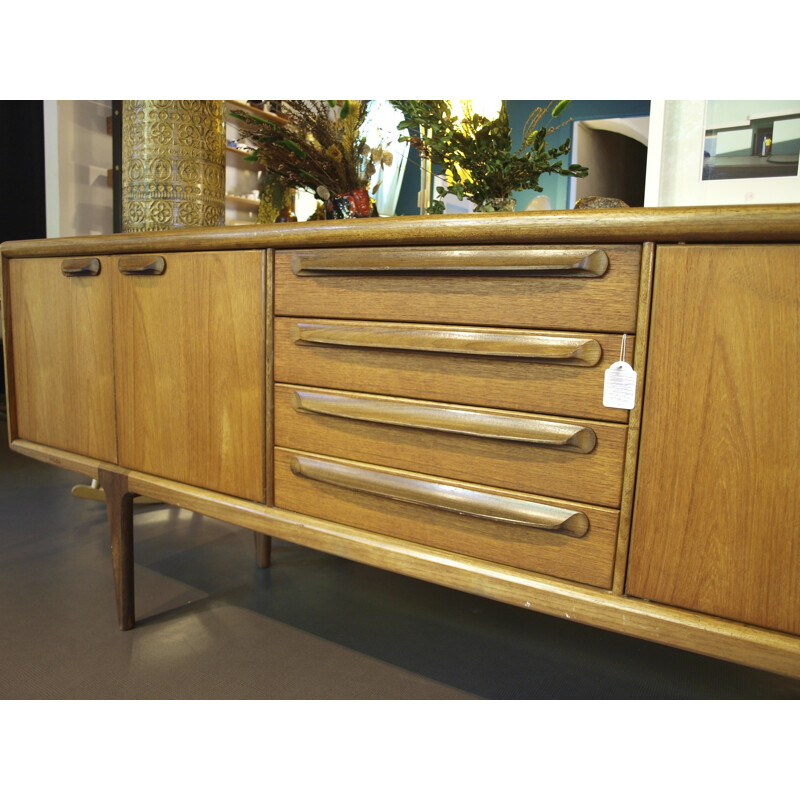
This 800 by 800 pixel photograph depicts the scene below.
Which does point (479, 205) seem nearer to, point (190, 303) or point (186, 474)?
point (190, 303)

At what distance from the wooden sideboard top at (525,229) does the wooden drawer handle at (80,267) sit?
0.79 feet

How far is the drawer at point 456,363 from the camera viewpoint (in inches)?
31.8

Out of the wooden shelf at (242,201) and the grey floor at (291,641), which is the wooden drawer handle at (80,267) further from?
the wooden shelf at (242,201)

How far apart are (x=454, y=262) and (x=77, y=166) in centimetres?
332

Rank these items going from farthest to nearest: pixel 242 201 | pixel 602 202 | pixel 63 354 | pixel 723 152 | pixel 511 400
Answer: pixel 242 201 → pixel 723 152 → pixel 63 354 → pixel 602 202 → pixel 511 400

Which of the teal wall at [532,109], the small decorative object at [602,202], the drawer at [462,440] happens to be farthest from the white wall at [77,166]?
the small decorative object at [602,202]

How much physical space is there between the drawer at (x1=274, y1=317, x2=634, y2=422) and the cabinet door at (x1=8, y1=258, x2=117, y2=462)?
21.8 inches

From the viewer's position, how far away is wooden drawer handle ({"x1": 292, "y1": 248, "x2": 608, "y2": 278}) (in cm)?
79

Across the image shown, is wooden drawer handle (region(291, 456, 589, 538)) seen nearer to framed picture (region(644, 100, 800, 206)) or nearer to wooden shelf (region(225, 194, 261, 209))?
framed picture (region(644, 100, 800, 206))

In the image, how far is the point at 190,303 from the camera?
117cm

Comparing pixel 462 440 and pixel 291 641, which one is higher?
pixel 462 440

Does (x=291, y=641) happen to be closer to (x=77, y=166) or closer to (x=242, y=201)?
(x=77, y=166)

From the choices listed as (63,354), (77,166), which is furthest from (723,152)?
(77,166)

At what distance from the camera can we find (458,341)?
881 mm
